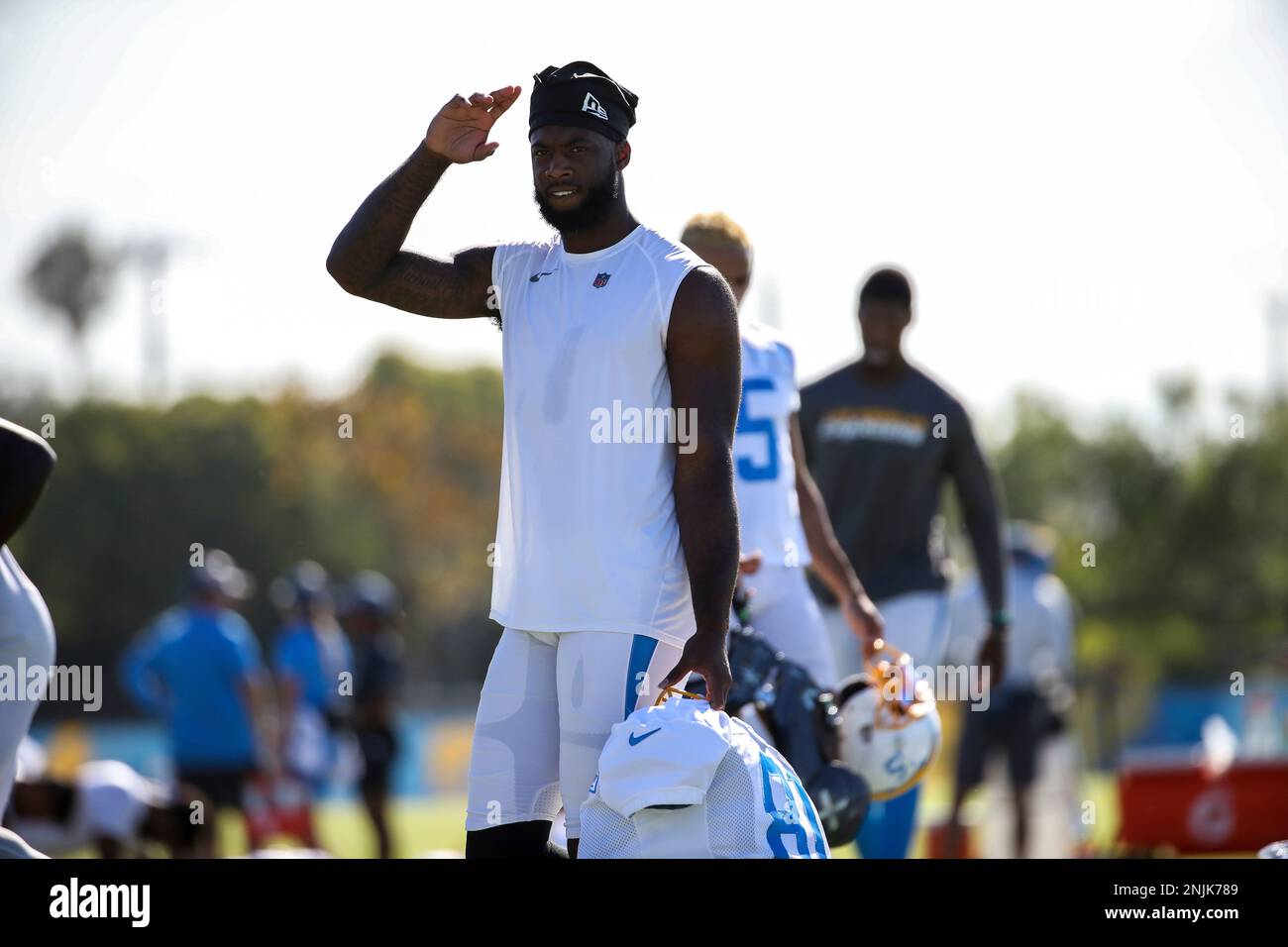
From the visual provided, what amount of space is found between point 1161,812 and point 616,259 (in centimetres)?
978

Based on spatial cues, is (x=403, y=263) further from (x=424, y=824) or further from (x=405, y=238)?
(x=424, y=824)

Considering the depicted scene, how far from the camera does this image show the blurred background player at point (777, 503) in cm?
609

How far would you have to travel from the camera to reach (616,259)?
15.2 ft

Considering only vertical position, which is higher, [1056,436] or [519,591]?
[1056,436]

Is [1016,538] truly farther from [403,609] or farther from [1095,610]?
[403,609]

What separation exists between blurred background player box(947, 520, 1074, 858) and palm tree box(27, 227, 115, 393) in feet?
172

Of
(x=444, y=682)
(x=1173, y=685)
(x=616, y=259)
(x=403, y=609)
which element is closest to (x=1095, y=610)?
(x=1173, y=685)

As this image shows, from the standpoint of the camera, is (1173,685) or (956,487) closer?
(956,487)

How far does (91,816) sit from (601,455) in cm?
623

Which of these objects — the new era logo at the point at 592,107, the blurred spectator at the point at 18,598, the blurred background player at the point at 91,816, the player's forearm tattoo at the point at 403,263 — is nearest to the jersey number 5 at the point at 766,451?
the player's forearm tattoo at the point at 403,263

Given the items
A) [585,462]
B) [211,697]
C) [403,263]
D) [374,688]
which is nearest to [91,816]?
[211,697]

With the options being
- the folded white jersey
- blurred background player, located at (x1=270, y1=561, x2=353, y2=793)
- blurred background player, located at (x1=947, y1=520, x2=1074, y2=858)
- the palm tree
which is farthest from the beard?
the palm tree

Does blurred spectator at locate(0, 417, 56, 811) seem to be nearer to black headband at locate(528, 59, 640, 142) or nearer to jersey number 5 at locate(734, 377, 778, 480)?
black headband at locate(528, 59, 640, 142)

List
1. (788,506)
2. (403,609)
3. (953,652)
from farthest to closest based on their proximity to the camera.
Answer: (403,609)
(953,652)
(788,506)
